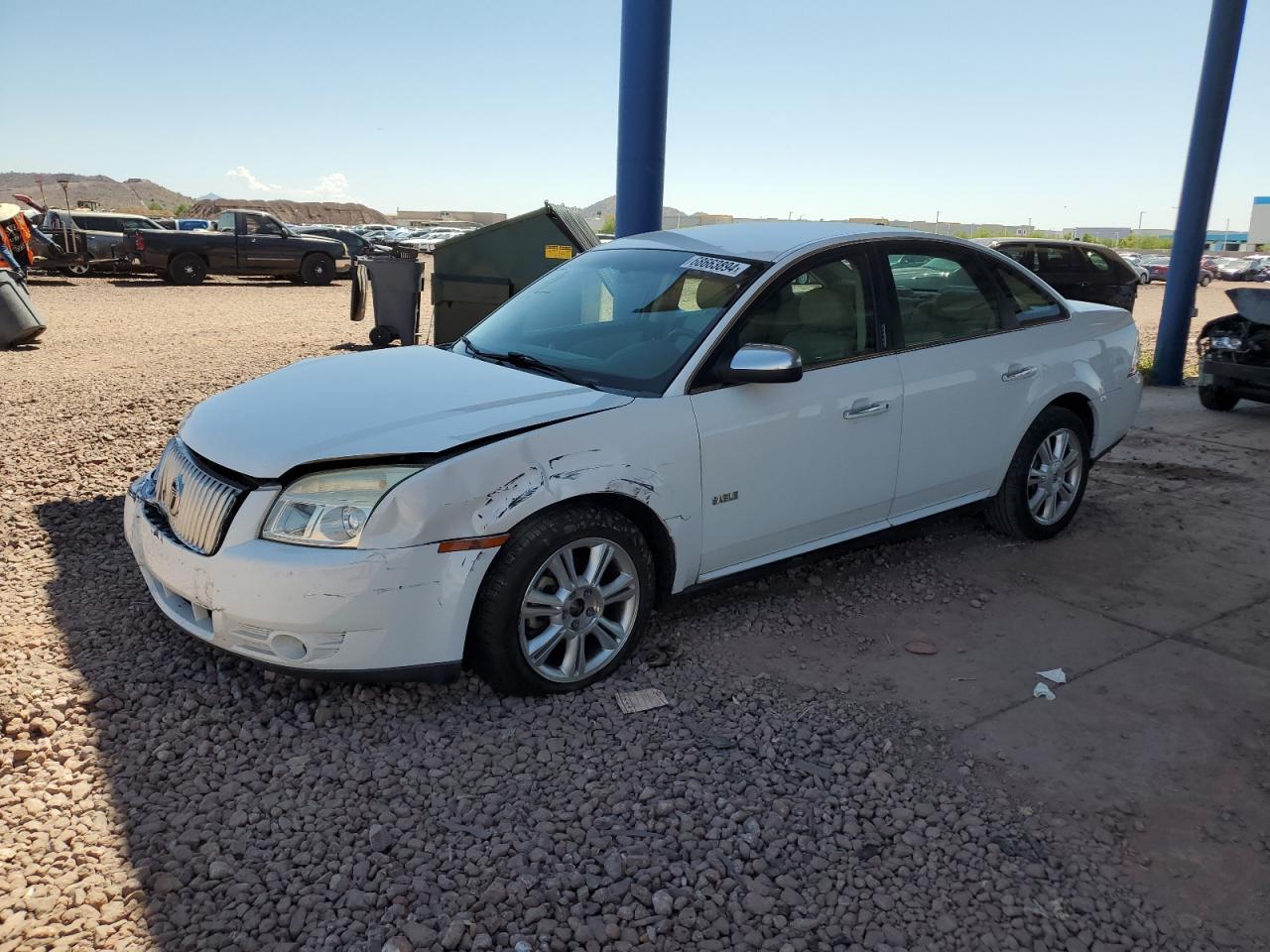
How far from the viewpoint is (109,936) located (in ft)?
8.27

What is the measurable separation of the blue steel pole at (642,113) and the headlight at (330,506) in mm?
3912

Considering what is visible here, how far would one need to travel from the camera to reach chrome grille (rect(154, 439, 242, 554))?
11.3ft

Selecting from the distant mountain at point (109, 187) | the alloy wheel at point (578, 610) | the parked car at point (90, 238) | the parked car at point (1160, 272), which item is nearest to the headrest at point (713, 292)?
the alloy wheel at point (578, 610)

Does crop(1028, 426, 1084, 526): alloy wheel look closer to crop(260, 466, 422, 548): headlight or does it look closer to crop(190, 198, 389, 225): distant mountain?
crop(260, 466, 422, 548): headlight

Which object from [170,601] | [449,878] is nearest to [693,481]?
[449,878]

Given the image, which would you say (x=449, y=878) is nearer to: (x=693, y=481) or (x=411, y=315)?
(x=693, y=481)

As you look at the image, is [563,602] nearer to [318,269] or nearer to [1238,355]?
[1238,355]

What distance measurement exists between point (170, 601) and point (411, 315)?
26.6 feet

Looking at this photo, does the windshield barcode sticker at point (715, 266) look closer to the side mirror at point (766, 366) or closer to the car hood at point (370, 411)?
the side mirror at point (766, 366)

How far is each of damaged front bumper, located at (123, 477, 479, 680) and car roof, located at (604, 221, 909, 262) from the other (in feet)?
6.31

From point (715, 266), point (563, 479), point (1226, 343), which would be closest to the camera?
point (563, 479)

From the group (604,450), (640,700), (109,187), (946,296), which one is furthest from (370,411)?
(109,187)

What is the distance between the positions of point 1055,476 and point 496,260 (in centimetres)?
524

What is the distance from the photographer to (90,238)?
2181 centimetres
